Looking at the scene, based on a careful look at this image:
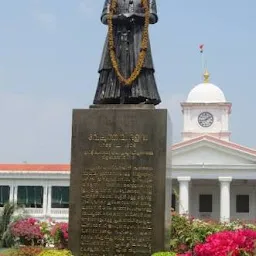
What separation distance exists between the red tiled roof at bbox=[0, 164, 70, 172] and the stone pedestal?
86.7 ft

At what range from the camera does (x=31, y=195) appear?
3375 cm

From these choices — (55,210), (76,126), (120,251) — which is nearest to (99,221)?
(120,251)

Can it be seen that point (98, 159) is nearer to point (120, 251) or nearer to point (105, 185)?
point (105, 185)

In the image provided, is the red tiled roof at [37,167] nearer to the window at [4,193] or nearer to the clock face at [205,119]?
the window at [4,193]

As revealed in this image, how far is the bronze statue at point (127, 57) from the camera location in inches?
293

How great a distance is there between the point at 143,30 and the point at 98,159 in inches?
73.1

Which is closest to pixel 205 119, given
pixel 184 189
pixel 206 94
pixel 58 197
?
pixel 206 94

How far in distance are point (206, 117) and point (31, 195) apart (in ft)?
44.9

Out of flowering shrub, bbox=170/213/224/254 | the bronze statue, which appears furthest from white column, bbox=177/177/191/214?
the bronze statue

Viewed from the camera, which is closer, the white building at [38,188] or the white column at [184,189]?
the white column at [184,189]

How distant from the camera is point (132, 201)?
6.73 metres

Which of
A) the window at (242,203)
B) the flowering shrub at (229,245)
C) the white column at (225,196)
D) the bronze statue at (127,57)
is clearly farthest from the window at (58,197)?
the flowering shrub at (229,245)

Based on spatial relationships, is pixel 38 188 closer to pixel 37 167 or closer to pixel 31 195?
pixel 31 195

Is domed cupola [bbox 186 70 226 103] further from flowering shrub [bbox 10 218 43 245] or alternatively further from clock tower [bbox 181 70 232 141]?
flowering shrub [bbox 10 218 43 245]
